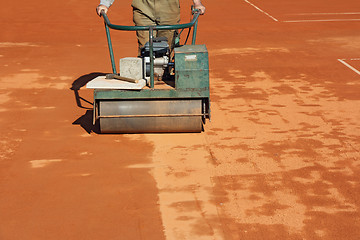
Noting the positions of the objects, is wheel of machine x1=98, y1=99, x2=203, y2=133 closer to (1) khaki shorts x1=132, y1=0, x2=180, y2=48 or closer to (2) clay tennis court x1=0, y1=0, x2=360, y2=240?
(2) clay tennis court x1=0, y1=0, x2=360, y2=240

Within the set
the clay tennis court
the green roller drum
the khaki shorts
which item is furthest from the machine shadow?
the khaki shorts

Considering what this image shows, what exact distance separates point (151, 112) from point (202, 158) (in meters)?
1.08

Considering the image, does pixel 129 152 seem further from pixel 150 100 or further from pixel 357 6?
pixel 357 6

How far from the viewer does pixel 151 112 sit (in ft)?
27.5

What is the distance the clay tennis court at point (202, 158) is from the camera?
6.10 meters

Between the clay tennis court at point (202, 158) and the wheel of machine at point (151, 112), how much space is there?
0.77 feet

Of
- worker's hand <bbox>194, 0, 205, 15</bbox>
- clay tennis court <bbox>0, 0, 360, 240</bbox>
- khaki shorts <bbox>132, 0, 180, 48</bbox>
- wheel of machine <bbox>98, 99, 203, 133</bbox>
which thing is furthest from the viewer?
khaki shorts <bbox>132, 0, 180, 48</bbox>

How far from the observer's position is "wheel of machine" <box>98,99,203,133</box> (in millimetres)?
8352

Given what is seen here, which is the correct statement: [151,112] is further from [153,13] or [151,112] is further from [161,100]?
[153,13]

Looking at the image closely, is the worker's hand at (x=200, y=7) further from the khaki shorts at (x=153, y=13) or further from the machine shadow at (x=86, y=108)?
the machine shadow at (x=86, y=108)

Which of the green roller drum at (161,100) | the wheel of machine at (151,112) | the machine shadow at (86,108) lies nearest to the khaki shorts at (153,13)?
the green roller drum at (161,100)

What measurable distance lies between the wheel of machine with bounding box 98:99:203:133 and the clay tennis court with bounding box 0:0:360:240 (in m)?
0.24

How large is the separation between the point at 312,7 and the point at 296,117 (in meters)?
14.1

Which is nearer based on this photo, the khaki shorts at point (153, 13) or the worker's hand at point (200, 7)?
the worker's hand at point (200, 7)
